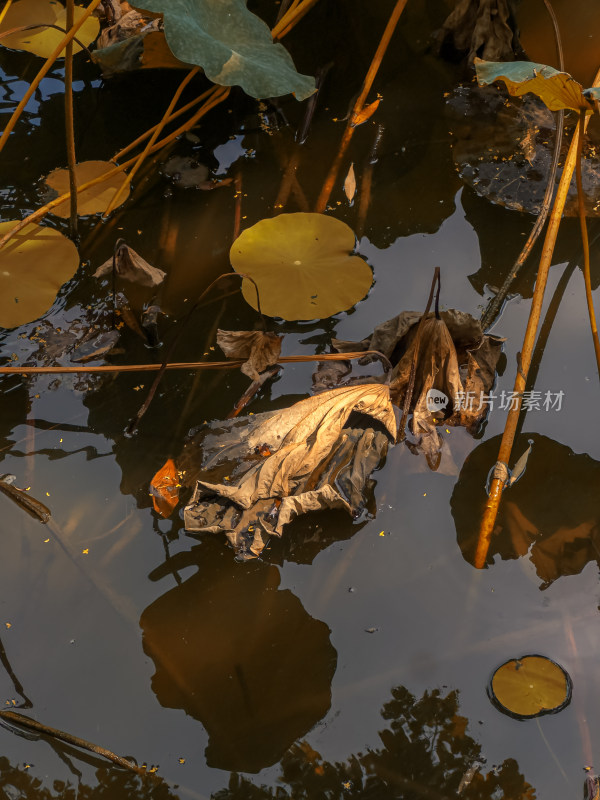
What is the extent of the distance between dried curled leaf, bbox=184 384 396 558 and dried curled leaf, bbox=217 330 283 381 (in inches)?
6.8

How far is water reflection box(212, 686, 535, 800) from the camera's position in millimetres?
1357

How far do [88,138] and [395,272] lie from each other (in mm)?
1273

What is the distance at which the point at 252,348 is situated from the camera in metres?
1.90

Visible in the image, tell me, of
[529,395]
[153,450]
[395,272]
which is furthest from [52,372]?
[529,395]

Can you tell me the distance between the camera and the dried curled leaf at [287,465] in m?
1.61

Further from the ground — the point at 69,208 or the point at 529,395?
the point at 69,208

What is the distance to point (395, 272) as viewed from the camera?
2111mm

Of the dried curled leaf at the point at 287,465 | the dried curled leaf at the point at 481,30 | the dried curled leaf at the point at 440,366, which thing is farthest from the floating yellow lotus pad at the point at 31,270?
the dried curled leaf at the point at 481,30

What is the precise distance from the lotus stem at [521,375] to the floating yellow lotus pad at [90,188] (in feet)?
4.51

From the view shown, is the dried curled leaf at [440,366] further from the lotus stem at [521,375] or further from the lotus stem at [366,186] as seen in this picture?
the lotus stem at [366,186]

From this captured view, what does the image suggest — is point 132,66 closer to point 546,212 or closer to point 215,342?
point 215,342

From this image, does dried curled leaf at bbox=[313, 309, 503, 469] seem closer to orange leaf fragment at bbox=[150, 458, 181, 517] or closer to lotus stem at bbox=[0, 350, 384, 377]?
lotus stem at bbox=[0, 350, 384, 377]

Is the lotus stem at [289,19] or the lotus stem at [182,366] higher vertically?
the lotus stem at [289,19]

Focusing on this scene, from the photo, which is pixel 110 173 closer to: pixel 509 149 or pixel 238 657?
pixel 509 149
